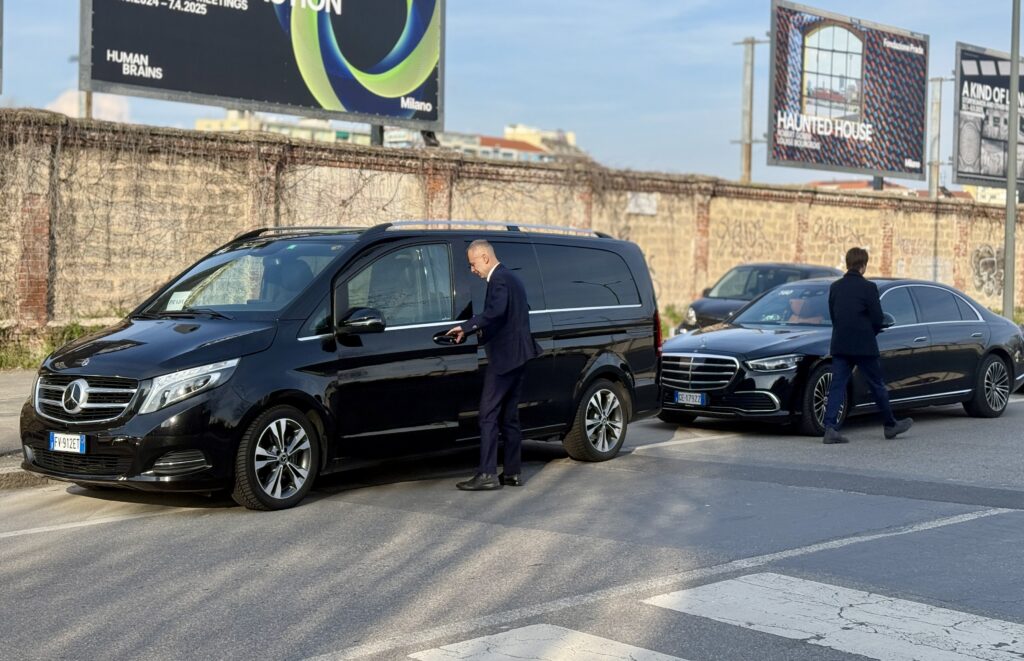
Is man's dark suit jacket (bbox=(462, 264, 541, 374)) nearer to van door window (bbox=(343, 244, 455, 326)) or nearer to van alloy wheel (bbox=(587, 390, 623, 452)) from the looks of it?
van door window (bbox=(343, 244, 455, 326))

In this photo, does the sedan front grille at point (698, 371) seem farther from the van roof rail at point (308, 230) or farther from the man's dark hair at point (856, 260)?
the van roof rail at point (308, 230)

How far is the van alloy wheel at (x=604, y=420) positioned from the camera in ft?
37.6

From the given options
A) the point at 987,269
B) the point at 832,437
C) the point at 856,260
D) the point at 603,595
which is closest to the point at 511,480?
the point at 603,595

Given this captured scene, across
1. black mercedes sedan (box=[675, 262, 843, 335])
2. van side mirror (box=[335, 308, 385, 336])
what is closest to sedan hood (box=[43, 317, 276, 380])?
van side mirror (box=[335, 308, 385, 336])

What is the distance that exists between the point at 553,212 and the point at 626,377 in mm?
15135

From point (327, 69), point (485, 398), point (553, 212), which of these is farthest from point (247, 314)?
point (553, 212)

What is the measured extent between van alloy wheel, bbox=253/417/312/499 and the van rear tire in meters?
2.94

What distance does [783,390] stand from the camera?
13.2m

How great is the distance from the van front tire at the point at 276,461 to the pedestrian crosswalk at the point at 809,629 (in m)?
3.34

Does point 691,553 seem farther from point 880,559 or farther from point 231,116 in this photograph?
point 231,116

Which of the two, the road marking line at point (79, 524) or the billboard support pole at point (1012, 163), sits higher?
the billboard support pole at point (1012, 163)

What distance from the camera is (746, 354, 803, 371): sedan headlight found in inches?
522

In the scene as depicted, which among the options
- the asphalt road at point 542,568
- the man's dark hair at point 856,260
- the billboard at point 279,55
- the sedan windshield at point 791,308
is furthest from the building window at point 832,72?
the asphalt road at point 542,568

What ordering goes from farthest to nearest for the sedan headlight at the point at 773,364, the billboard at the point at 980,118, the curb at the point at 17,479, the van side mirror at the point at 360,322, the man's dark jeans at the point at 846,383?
the billboard at the point at 980,118
the sedan headlight at the point at 773,364
the man's dark jeans at the point at 846,383
the curb at the point at 17,479
the van side mirror at the point at 360,322
